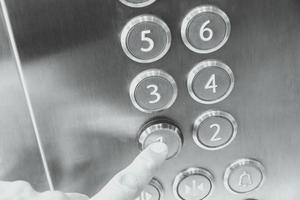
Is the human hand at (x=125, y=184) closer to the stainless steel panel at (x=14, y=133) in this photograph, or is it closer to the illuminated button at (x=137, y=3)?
the stainless steel panel at (x=14, y=133)

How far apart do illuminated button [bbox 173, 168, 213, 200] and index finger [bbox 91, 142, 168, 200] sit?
4cm

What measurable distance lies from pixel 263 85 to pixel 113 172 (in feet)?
0.54

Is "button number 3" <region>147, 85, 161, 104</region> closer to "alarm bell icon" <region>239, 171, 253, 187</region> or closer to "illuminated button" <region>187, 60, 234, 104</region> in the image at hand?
"illuminated button" <region>187, 60, 234, 104</region>

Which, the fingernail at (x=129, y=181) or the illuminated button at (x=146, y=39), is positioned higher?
the illuminated button at (x=146, y=39)

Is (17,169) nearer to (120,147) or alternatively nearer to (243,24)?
(120,147)

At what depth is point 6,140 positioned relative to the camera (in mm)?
417

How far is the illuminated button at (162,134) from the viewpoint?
40 centimetres

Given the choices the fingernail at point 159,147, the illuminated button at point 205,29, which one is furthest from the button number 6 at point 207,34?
the fingernail at point 159,147

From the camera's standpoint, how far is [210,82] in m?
0.40

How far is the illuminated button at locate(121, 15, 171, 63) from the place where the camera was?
354 mm

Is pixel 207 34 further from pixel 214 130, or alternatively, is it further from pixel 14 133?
pixel 14 133

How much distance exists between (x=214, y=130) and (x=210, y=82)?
5cm

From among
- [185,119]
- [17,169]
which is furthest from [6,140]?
[185,119]

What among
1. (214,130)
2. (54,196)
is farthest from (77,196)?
(214,130)
